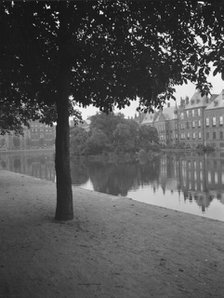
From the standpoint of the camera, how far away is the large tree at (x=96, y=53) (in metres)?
5.57

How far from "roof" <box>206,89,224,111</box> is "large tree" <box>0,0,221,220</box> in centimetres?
6330

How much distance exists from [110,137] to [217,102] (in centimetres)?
2528

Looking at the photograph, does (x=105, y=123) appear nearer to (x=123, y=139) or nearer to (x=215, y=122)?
(x=123, y=139)

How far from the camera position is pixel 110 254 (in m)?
5.62

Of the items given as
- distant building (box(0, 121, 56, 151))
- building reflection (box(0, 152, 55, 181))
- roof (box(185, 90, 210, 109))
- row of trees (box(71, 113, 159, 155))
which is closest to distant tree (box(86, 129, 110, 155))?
row of trees (box(71, 113, 159, 155))

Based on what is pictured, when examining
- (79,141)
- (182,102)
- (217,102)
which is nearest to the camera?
(79,141)

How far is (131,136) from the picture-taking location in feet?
195

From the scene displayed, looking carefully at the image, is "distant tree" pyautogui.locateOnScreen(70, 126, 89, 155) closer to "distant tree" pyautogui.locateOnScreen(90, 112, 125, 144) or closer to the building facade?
"distant tree" pyautogui.locateOnScreen(90, 112, 125, 144)

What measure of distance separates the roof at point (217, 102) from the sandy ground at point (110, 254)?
62.7 m

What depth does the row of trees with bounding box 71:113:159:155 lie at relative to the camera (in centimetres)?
5728

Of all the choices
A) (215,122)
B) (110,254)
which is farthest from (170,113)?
(110,254)

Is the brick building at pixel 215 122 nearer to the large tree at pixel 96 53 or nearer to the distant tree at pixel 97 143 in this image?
the distant tree at pixel 97 143

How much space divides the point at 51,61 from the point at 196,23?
2.79m

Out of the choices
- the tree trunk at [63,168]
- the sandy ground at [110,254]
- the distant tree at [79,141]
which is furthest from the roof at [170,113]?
the tree trunk at [63,168]
